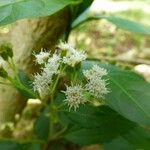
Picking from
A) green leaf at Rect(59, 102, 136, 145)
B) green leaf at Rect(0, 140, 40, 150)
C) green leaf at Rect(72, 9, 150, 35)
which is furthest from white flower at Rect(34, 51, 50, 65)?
green leaf at Rect(72, 9, 150, 35)

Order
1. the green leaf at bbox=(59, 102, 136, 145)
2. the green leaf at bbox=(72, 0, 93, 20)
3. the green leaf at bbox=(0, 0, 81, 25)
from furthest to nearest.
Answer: the green leaf at bbox=(72, 0, 93, 20), the green leaf at bbox=(59, 102, 136, 145), the green leaf at bbox=(0, 0, 81, 25)

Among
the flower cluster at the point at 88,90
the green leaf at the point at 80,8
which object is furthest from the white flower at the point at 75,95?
the green leaf at the point at 80,8

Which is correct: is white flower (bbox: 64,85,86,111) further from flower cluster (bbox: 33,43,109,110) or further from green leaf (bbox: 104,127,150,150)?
green leaf (bbox: 104,127,150,150)

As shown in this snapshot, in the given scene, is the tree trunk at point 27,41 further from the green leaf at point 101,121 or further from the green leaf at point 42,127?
the green leaf at point 101,121

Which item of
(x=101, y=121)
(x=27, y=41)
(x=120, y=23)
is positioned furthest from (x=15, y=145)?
(x=120, y=23)

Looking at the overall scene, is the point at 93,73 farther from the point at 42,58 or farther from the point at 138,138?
the point at 138,138
